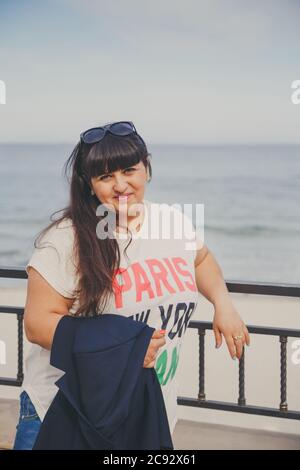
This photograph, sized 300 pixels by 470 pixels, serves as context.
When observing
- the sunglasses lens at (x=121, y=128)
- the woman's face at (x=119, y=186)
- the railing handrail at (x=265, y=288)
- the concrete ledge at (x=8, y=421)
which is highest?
the sunglasses lens at (x=121, y=128)

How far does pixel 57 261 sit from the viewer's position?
1.45 metres

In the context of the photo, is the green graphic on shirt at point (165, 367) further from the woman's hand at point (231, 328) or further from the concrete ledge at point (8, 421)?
the concrete ledge at point (8, 421)

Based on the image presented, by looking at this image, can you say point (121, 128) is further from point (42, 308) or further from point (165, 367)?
point (165, 367)

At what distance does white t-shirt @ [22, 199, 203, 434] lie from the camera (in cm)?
146

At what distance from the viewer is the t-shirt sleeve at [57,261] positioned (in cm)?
143

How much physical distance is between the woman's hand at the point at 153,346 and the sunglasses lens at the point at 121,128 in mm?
485

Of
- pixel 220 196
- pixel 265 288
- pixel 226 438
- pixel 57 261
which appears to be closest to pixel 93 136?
pixel 57 261

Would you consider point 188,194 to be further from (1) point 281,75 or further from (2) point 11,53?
(2) point 11,53

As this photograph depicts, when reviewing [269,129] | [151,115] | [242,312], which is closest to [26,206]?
[151,115]

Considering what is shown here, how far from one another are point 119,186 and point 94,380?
46cm

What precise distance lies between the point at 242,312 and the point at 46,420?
24.4ft

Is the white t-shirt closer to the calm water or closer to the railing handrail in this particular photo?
the railing handrail

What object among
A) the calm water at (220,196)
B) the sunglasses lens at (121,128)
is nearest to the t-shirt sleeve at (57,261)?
the sunglasses lens at (121,128)

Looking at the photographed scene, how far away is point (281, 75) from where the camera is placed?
67.5ft
